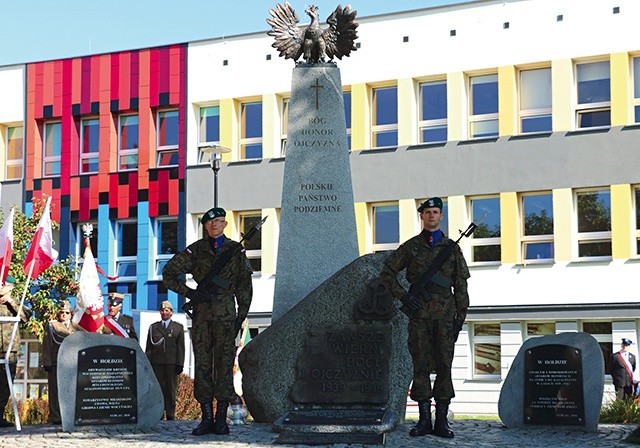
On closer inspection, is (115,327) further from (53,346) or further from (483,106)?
(483,106)

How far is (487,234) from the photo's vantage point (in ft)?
116

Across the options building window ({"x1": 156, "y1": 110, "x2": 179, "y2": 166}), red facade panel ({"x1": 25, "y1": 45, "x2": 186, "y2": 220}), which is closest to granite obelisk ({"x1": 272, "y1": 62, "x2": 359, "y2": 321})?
red facade panel ({"x1": 25, "y1": 45, "x2": 186, "y2": 220})

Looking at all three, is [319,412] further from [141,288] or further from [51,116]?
[51,116]

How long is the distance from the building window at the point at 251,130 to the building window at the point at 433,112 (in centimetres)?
Answer: 513

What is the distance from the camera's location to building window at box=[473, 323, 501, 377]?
35.1 m

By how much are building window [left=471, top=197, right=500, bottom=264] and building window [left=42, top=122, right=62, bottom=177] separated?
46.9 ft

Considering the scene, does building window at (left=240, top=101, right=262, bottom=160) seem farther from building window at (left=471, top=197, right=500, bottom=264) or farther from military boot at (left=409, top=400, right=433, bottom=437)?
military boot at (left=409, top=400, right=433, bottom=437)

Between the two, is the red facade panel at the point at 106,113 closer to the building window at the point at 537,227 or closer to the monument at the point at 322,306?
the building window at the point at 537,227

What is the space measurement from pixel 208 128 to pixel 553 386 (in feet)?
89.3

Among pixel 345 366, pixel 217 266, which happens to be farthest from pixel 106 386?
pixel 345 366

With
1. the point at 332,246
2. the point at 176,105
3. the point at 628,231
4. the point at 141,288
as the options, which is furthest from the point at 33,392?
the point at 332,246

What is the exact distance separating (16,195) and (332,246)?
28.6 metres

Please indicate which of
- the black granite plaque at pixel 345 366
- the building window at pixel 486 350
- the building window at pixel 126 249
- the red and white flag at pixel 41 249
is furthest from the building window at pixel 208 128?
the black granite plaque at pixel 345 366

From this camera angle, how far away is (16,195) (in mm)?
42750
